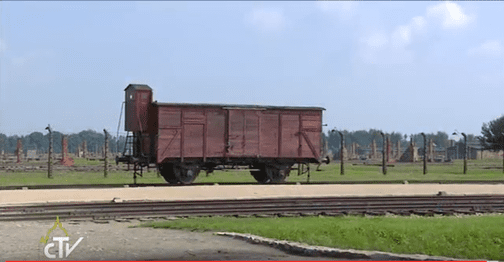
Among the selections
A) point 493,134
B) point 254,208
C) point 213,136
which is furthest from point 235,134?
point 493,134

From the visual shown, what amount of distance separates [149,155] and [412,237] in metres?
18.6

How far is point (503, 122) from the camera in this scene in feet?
259

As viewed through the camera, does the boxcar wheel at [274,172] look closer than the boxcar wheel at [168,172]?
No

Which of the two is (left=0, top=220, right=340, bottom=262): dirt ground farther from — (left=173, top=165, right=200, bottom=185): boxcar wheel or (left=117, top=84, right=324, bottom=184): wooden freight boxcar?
(left=173, top=165, right=200, bottom=185): boxcar wheel

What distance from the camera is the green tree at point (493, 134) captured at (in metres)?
77.5

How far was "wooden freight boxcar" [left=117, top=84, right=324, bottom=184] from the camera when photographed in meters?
29.9

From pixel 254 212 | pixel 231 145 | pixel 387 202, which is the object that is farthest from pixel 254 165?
pixel 254 212

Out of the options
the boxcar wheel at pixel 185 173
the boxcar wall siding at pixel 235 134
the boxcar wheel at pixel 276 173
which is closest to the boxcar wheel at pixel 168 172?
the boxcar wheel at pixel 185 173

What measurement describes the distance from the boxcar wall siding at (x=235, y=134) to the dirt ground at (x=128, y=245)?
13935mm

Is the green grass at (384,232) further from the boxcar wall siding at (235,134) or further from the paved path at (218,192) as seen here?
the boxcar wall siding at (235,134)

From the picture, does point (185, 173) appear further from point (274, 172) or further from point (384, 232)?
point (384, 232)

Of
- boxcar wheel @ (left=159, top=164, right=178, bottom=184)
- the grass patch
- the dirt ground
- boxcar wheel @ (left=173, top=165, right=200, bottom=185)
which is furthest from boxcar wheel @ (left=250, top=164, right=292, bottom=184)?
the dirt ground

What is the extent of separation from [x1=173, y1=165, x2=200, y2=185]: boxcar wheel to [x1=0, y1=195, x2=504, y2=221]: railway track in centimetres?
901

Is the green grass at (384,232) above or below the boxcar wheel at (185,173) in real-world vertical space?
below
